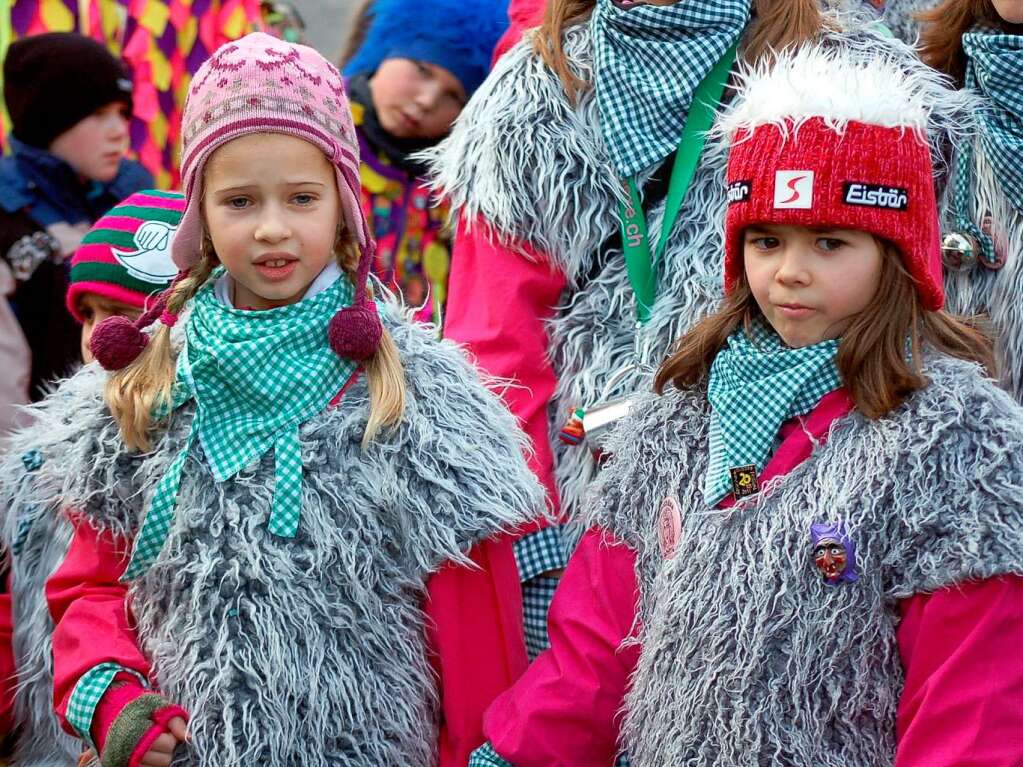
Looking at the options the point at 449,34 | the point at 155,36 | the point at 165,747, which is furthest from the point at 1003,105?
the point at 155,36

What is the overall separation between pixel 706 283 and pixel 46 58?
7.11ft

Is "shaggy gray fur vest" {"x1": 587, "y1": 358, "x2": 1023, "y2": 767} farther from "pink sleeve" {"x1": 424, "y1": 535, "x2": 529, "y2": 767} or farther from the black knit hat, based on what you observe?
the black knit hat

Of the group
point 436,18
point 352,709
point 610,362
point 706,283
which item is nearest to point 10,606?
point 352,709

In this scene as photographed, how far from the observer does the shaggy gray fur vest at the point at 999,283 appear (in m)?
2.43

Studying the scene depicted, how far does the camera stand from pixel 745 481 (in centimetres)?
204

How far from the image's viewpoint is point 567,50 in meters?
2.60

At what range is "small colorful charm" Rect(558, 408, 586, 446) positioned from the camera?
251 cm

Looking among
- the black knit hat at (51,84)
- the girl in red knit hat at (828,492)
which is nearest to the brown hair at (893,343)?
the girl in red knit hat at (828,492)

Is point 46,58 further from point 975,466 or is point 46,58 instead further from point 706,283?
point 975,466

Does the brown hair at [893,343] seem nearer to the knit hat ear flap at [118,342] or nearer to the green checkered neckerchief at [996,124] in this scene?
the green checkered neckerchief at [996,124]

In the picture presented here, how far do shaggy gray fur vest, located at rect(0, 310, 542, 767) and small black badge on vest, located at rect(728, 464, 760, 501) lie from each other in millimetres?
429

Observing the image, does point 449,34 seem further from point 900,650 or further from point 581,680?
point 900,650

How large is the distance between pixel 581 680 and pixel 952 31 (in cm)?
142

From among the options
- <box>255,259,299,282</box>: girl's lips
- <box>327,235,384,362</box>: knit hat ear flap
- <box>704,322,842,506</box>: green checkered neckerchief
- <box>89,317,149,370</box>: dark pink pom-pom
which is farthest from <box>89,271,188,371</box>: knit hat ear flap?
<box>704,322,842,506</box>: green checkered neckerchief
